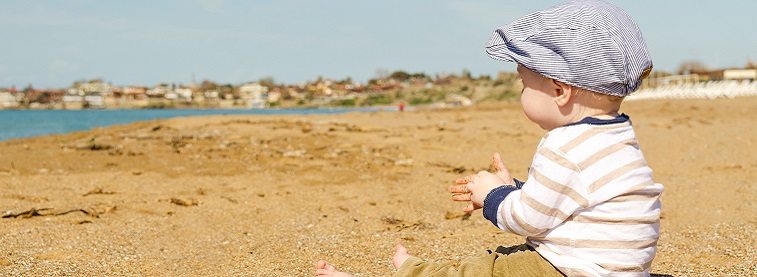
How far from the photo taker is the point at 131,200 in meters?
4.50

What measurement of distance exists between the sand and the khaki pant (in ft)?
2.37

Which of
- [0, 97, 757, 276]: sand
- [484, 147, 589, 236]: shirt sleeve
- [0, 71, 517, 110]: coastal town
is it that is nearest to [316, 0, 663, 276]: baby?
[484, 147, 589, 236]: shirt sleeve

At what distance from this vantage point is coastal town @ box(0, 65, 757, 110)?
4712 cm

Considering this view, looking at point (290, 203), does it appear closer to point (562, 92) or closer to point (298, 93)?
point (562, 92)

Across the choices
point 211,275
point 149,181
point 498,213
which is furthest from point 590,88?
point 149,181

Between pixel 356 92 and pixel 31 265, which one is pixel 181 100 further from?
pixel 31 265

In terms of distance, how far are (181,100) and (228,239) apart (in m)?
76.3

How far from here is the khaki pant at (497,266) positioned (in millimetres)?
1806

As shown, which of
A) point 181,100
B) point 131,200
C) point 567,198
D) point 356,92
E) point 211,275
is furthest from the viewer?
point 181,100

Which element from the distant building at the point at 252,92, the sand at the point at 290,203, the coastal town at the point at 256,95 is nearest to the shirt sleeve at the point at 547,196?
the sand at the point at 290,203

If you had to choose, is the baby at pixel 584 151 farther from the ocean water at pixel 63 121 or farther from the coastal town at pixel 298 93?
the coastal town at pixel 298 93

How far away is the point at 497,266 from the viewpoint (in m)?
1.91

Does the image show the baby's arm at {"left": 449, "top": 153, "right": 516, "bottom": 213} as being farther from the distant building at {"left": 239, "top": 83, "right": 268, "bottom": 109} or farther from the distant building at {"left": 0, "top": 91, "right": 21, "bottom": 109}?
the distant building at {"left": 0, "top": 91, "right": 21, "bottom": 109}

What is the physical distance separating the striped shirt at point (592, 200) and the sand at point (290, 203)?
1121mm
